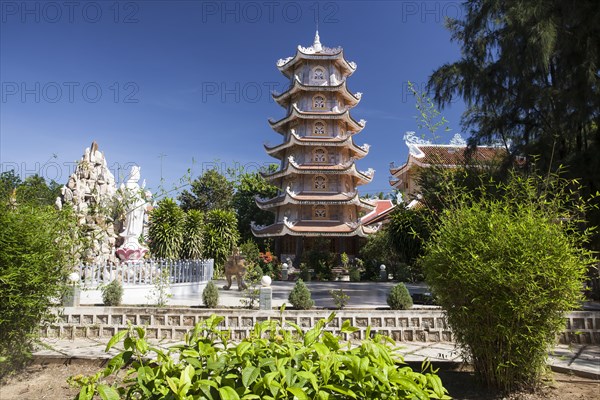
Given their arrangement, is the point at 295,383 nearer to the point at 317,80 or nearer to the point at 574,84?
the point at 574,84

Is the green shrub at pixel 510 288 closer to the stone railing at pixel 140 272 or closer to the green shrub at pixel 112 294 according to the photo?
the green shrub at pixel 112 294

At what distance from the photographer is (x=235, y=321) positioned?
6.85m

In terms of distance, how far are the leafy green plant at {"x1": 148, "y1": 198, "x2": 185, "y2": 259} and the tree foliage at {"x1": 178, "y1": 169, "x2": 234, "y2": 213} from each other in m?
17.7

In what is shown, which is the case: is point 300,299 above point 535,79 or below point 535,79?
below

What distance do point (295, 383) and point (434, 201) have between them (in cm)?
1235

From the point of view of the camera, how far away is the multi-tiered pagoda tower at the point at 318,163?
23.5 metres

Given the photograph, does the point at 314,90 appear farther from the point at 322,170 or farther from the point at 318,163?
the point at 322,170

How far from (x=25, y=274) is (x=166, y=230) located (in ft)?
38.5

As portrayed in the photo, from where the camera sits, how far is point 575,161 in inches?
353

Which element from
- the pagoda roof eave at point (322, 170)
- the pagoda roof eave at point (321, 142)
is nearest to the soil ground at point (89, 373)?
the pagoda roof eave at point (322, 170)

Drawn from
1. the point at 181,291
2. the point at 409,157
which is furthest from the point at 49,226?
the point at 409,157

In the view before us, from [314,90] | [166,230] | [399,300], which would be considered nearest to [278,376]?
[399,300]

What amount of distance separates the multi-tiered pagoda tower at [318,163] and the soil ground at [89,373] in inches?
724

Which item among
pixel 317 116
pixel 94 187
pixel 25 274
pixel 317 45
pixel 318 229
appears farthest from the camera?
pixel 317 45
